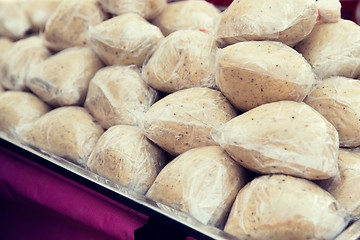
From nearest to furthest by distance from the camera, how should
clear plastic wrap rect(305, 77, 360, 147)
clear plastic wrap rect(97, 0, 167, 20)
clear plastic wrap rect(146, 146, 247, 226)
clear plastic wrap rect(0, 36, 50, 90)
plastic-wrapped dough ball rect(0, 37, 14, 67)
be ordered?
clear plastic wrap rect(146, 146, 247, 226) → clear plastic wrap rect(305, 77, 360, 147) → clear plastic wrap rect(97, 0, 167, 20) → clear plastic wrap rect(0, 36, 50, 90) → plastic-wrapped dough ball rect(0, 37, 14, 67)

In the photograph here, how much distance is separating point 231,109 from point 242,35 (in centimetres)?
26

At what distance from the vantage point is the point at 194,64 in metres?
1.46

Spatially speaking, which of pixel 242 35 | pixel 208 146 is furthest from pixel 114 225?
pixel 242 35

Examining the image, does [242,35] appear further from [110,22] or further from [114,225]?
[114,225]

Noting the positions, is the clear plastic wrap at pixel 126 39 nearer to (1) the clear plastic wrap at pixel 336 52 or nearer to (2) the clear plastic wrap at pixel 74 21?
(2) the clear plastic wrap at pixel 74 21

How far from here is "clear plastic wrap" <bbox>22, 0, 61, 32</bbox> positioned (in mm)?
2480

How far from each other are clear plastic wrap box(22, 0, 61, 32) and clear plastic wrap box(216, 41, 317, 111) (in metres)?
1.62

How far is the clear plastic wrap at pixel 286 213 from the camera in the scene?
1007 mm

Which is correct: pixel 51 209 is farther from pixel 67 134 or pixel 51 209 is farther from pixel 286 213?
pixel 286 213

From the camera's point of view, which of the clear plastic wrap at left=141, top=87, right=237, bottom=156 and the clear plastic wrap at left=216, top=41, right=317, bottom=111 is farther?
the clear plastic wrap at left=141, top=87, right=237, bottom=156

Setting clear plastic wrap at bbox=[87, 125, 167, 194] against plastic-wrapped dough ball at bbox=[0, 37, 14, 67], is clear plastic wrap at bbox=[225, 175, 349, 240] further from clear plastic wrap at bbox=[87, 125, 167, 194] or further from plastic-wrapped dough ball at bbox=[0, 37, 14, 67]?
plastic-wrapped dough ball at bbox=[0, 37, 14, 67]

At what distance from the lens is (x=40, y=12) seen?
2.49 meters

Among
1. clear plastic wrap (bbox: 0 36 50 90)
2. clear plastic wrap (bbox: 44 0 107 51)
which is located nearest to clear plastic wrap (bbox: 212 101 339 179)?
clear plastic wrap (bbox: 44 0 107 51)

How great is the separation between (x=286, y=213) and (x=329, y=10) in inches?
30.8
